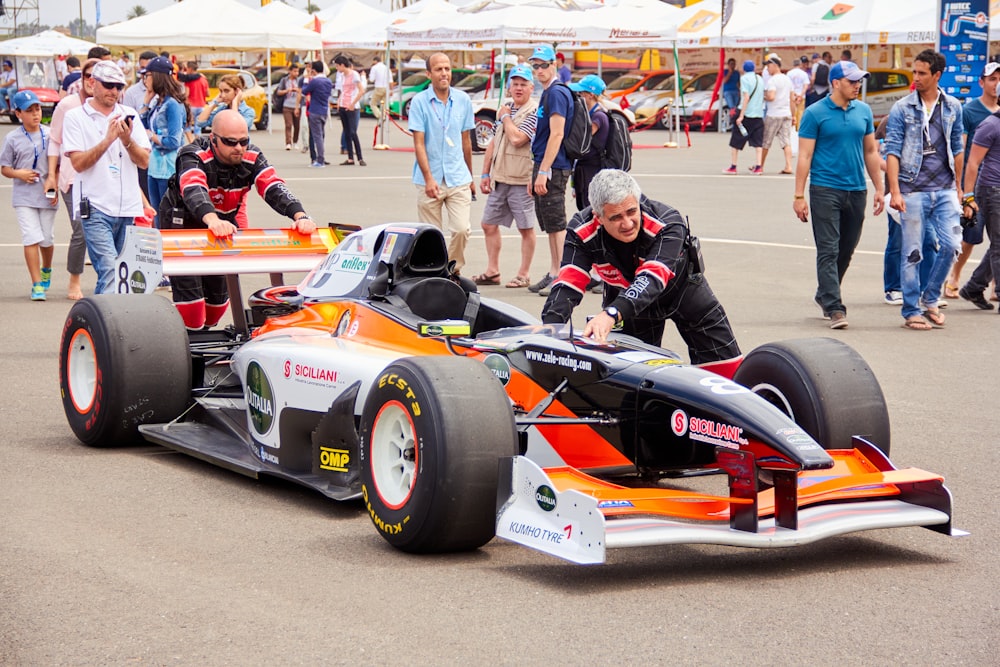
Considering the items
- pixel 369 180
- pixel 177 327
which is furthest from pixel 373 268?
pixel 369 180

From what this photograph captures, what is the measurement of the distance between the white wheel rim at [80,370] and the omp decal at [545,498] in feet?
10.7

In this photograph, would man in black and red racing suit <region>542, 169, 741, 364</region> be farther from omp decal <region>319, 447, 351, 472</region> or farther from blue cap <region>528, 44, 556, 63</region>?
blue cap <region>528, 44, 556, 63</region>

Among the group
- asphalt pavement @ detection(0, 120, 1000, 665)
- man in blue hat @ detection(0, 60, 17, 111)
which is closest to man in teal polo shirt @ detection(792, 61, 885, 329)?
asphalt pavement @ detection(0, 120, 1000, 665)

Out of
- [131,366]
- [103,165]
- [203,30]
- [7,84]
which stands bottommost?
[131,366]

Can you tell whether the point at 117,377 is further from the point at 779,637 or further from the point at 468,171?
the point at 468,171

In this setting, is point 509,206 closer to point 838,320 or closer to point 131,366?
point 838,320

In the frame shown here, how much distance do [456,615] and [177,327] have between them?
3.03 meters

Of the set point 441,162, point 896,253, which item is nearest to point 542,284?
point 441,162

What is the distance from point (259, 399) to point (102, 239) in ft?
13.3

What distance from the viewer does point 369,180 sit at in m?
23.1

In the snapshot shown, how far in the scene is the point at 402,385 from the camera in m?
5.34

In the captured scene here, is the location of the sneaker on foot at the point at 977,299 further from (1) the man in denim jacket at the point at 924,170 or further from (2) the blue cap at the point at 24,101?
(2) the blue cap at the point at 24,101

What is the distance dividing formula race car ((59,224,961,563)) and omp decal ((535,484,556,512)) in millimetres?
14

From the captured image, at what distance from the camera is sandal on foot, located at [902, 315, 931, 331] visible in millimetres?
10961
